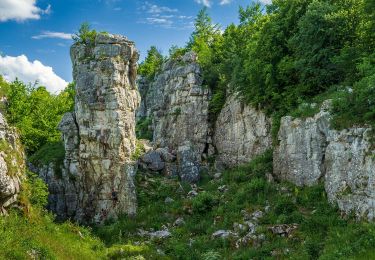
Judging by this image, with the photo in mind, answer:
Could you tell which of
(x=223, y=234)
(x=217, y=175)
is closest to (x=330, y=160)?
(x=223, y=234)

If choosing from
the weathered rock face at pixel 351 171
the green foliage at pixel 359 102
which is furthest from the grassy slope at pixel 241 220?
the green foliage at pixel 359 102

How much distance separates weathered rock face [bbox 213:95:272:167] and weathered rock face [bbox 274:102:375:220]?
4.97 meters

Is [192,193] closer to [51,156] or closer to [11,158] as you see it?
[51,156]

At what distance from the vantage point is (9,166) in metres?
21.0

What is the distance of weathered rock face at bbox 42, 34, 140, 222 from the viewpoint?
28.8 m

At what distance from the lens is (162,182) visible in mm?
31328

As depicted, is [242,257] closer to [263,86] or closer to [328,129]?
[328,129]

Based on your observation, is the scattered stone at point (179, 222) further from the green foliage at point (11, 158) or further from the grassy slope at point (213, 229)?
the green foliage at point (11, 158)

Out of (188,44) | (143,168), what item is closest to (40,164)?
(143,168)

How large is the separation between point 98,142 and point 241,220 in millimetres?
12769

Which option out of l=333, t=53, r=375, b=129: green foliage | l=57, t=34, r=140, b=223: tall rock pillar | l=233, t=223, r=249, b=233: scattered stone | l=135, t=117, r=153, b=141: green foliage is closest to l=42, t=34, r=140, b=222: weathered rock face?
l=57, t=34, r=140, b=223: tall rock pillar

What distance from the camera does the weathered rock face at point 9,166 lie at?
65.6ft

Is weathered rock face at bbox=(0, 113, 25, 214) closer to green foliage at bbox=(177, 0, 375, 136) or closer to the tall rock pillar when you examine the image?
the tall rock pillar

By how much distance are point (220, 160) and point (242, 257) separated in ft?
55.7
